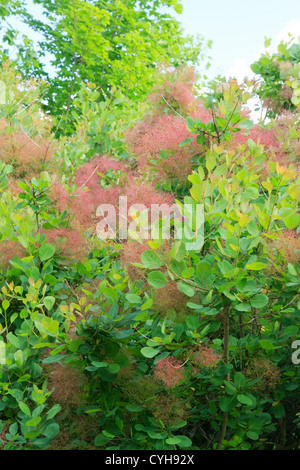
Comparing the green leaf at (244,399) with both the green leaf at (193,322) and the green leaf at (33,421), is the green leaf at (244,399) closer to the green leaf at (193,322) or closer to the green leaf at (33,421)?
the green leaf at (193,322)

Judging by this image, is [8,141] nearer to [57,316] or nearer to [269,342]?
[57,316]

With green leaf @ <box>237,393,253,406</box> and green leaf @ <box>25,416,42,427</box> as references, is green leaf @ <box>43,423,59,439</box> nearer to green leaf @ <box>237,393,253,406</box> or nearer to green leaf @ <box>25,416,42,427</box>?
green leaf @ <box>25,416,42,427</box>

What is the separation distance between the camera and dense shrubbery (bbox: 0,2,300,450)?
172 cm

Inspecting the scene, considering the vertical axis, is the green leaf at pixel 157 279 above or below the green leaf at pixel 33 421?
above

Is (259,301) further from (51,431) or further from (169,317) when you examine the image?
(51,431)

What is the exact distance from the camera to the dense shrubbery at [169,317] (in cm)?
172

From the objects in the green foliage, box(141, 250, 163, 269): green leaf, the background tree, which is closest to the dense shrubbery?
box(141, 250, 163, 269): green leaf

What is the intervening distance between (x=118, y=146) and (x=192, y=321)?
1986 millimetres

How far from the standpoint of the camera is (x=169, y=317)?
1.93 m

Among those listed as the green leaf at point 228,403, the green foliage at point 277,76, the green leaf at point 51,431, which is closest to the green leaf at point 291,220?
the green leaf at point 228,403

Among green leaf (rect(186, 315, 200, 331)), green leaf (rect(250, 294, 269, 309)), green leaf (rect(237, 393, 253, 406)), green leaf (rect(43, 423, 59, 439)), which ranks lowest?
green leaf (rect(43, 423, 59, 439))

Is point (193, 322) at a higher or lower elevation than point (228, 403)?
higher

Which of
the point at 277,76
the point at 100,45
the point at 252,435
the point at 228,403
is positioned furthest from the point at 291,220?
the point at 100,45

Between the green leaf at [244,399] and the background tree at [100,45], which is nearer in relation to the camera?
the green leaf at [244,399]
